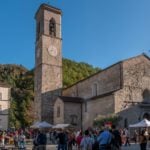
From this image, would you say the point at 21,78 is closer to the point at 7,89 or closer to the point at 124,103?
the point at 7,89

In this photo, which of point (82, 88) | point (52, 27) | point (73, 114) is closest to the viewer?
point (73, 114)

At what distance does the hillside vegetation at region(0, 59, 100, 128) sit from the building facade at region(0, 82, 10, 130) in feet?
4.46

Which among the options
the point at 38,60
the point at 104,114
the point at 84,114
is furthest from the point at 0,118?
the point at 104,114

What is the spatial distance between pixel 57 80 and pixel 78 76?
31.6 m

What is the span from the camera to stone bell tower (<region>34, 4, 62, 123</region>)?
151ft

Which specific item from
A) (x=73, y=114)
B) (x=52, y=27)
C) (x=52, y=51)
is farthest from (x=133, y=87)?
(x=52, y=27)

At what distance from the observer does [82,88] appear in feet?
155

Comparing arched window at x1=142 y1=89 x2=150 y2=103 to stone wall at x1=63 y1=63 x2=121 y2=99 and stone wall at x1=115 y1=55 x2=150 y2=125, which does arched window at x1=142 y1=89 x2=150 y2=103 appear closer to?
stone wall at x1=115 y1=55 x2=150 y2=125

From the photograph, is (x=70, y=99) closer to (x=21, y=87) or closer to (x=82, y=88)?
(x=82, y=88)

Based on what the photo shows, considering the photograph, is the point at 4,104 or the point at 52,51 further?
the point at 4,104

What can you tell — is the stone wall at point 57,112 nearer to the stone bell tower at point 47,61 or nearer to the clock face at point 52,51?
the stone bell tower at point 47,61

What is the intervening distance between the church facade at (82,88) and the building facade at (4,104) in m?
12.3

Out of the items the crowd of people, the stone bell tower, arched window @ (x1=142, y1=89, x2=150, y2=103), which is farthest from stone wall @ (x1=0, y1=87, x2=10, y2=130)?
arched window @ (x1=142, y1=89, x2=150, y2=103)

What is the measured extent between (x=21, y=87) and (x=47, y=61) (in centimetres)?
2207
